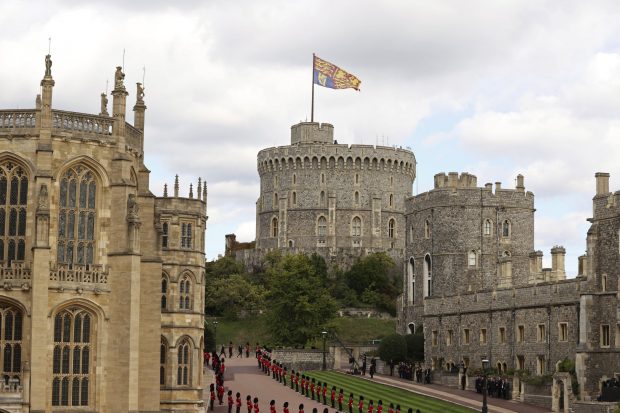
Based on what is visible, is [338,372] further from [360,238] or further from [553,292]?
[360,238]

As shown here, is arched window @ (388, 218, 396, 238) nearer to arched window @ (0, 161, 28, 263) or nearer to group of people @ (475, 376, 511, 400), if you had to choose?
group of people @ (475, 376, 511, 400)

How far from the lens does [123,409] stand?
54.9 meters

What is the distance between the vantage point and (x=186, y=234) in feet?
224

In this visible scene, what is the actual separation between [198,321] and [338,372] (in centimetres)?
2511

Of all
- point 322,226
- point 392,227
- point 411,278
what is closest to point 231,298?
point 411,278

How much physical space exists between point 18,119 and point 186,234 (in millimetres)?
15150

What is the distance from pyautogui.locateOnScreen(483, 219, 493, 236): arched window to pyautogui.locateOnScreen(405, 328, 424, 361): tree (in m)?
9.34

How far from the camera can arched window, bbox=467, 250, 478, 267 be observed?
9844 centimetres

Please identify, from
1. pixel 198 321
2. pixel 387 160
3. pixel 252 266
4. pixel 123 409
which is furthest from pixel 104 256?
pixel 387 160

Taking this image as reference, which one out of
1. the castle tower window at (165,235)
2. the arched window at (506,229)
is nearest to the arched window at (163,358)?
the castle tower window at (165,235)

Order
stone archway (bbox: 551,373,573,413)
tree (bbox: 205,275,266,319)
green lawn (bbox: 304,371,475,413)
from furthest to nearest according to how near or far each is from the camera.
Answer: tree (bbox: 205,275,266,319)
stone archway (bbox: 551,373,573,413)
green lawn (bbox: 304,371,475,413)

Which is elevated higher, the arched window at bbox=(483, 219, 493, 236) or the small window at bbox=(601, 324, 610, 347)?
the arched window at bbox=(483, 219, 493, 236)

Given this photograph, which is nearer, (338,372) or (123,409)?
(123,409)

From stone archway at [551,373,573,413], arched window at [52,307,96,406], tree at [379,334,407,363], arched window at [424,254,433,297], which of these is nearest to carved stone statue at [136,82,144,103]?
arched window at [52,307,96,406]
